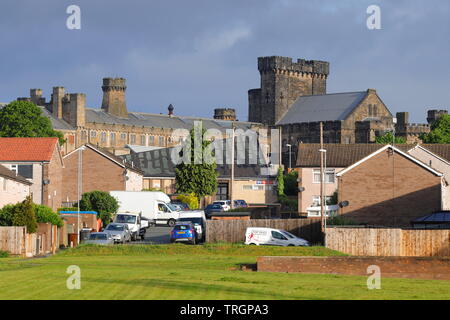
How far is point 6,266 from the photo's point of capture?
4494 centimetres

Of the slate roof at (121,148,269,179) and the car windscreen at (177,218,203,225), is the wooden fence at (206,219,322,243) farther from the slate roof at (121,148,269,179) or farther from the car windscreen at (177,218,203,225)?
the slate roof at (121,148,269,179)

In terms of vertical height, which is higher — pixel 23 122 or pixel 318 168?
pixel 23 122

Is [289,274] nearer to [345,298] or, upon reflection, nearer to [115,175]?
[345,298]

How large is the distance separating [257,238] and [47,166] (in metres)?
27.2

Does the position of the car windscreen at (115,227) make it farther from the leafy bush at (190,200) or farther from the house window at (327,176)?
the leafy bush at (190,200)

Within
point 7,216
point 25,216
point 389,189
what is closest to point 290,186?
point 389,189

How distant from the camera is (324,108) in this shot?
18638cm

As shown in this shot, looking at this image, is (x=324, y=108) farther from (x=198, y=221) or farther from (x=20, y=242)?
(x=20, y=242)

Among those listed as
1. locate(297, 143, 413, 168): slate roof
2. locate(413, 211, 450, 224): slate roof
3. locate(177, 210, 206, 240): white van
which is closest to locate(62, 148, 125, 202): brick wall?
locate(297, 143, 413, 168): slate roof

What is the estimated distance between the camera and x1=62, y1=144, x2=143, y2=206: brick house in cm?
9875

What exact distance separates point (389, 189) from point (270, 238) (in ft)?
65.2

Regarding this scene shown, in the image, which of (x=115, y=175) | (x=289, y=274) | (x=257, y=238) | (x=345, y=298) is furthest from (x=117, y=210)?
(x=345, y=298)

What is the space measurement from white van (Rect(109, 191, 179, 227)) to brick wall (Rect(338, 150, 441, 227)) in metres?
14.1

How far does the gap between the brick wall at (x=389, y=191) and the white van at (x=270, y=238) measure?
55.3 feet
